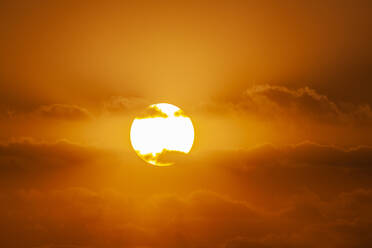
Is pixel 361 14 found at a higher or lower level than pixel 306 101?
higher

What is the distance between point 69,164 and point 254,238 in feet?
10.5

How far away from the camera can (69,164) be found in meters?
6.23

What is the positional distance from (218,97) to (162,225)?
7.28ft

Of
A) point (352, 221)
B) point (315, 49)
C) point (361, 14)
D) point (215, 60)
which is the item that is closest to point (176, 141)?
point (215, 60)

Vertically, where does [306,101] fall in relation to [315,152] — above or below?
above

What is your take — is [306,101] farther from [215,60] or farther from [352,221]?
[352,221]

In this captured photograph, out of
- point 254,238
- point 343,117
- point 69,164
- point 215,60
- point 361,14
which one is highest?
point 361,14

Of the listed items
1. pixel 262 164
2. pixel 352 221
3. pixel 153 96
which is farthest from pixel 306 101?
pixel 153 96

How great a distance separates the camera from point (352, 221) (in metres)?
6.11

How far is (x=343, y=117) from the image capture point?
6191 mm

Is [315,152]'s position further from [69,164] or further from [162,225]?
[69,164]

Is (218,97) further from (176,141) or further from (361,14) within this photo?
(361,14)

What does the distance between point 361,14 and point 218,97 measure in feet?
8.56

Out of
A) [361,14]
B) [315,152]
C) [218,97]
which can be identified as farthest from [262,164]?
[361,14]
